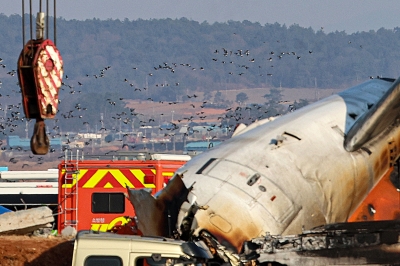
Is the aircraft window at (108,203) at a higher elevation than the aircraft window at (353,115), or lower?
lower

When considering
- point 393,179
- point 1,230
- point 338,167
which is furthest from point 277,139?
point 1,230

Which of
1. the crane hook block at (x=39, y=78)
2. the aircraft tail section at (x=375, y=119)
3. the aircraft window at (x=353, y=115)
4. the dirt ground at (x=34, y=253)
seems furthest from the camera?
the aircraft window at (x=353, y=115)

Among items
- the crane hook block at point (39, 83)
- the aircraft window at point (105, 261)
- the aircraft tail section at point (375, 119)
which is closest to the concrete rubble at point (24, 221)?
the aircraft tail section at point (375, 119)

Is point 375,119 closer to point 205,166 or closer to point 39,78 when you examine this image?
point 205,166

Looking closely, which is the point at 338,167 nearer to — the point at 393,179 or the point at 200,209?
the point at 393,179

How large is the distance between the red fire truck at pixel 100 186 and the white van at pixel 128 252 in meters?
13.8

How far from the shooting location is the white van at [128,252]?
57.3ft

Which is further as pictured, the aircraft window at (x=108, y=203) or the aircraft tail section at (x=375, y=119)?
the aircraft window at (x=108, y=203)

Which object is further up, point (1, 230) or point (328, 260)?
point (328, 260)

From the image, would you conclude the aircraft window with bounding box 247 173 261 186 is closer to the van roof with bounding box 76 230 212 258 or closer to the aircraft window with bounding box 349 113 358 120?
the van roof with bounding box 76 230 212 258

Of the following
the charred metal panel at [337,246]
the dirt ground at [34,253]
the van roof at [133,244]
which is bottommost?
the dirt ground at [34,253]

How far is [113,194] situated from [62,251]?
7.84 metres

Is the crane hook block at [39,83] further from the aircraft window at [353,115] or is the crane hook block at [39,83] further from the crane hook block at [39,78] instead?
the aircraft window at [353,115]

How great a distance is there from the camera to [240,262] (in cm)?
1962
